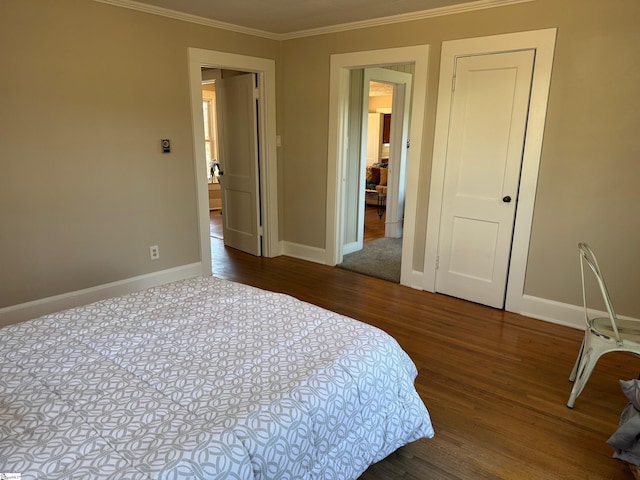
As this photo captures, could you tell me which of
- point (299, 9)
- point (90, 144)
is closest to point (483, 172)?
point (299, 9)

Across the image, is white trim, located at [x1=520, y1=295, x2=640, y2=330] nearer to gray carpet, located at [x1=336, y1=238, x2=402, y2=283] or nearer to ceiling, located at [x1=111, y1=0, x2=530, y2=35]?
gray carpet, located at [x1=336, y1=238, x2=402, y2=283]

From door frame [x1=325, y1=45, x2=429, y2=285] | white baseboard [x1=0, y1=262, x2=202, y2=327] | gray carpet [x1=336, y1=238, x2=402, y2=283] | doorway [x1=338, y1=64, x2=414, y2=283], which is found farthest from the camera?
doorway [x1=338, y1=64, x2=414, y2=283]

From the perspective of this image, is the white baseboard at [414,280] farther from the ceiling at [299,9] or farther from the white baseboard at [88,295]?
the ceiling at [299,9]

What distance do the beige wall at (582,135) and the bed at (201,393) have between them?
2.08 metres

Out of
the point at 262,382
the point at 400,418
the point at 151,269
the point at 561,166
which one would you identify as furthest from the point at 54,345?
the point at 561,166

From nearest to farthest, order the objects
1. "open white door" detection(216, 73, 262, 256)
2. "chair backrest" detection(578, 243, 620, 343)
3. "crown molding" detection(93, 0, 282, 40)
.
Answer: "chair backrest" detection(578, 243, 620, 343)
"crown molding" detection(93, 0, 282, 40)
"open white door" detection(216, 73, 262, 256)

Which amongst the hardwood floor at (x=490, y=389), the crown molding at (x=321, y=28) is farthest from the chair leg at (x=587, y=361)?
the crown molding at (x=321, y=28)

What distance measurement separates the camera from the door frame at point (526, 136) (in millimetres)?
3094

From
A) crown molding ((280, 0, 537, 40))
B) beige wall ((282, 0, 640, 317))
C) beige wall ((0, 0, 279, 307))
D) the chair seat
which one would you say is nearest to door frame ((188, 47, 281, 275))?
beige wall ((0, 0, 279, 307))

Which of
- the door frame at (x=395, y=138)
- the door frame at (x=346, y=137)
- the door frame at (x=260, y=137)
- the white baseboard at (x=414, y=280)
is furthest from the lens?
the door frame at (x=395, y=138)

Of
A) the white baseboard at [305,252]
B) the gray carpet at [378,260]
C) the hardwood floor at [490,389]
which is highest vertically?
the white baseboard at [305,252]

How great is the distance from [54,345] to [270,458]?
3.50ft

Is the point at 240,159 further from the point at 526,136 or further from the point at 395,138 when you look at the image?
the point at 526,136

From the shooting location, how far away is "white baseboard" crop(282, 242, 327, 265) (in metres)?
4.81
